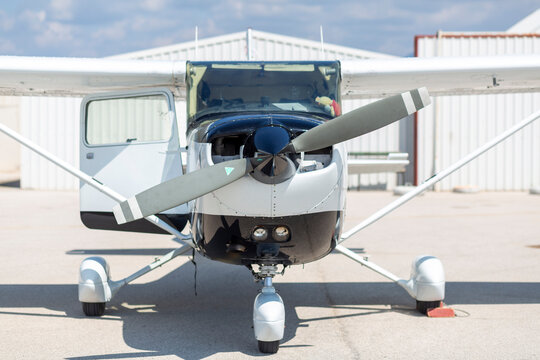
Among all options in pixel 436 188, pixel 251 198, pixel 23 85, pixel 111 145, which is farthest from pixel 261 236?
pixel 436 188

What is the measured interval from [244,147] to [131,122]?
211 cm

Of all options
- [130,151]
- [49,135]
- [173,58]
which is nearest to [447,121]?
[173,58]

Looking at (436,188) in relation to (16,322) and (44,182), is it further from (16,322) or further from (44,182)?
(16,322)

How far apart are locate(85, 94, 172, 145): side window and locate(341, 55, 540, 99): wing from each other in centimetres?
172

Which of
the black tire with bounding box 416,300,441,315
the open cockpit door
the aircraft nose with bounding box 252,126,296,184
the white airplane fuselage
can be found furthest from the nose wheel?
the black tire with bounding box 416,300,441,315

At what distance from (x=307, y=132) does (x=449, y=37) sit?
61.7 feet

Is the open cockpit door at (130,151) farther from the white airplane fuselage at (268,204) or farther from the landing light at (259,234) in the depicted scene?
the landing light at (259,234)

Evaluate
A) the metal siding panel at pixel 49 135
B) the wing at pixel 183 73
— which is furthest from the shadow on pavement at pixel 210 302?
the metal siding panel at pixel 49 135

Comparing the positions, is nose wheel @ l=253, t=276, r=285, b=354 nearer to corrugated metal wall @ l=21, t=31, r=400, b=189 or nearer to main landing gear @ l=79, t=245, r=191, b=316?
main landing gear @ l=79, t=245, r=191, b=316

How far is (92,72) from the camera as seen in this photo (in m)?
5.96

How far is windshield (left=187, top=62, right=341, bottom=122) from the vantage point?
520cm

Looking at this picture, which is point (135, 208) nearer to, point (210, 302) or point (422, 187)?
point (210, 302)

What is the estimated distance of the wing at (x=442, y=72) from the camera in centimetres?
602

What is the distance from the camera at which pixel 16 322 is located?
5.31m
